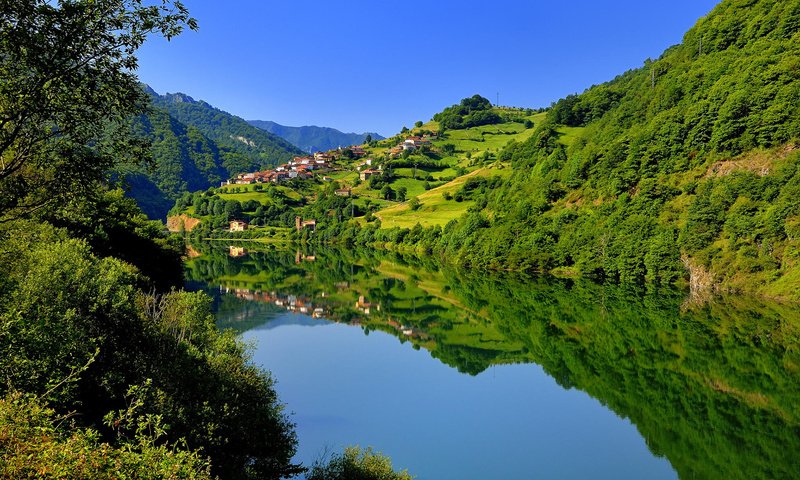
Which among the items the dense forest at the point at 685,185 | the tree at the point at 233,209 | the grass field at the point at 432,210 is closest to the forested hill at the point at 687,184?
the dense forest at the point at 685,185

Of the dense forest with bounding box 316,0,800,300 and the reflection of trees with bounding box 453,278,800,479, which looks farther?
the dense forest with bounding box 316,0,800,300

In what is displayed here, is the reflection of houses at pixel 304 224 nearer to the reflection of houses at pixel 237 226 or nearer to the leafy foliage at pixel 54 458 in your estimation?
the reflection of houses at pixel 237 226

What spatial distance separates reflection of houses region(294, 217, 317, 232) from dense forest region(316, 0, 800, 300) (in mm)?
56487

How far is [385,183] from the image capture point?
18800cm

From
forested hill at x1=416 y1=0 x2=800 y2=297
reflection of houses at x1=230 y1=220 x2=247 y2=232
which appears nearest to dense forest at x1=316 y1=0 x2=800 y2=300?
forested hill at x1=416 y1=0 x2=800 y2=297

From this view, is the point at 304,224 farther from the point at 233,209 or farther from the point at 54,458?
the point at 54,458

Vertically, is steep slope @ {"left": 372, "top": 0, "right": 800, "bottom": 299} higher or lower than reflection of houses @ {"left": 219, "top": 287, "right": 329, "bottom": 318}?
higher

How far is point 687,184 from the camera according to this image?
255 feet

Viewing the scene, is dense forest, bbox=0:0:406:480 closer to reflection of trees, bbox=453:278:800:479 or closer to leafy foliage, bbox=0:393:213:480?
leafy foliage, bbox=0:393:213:480

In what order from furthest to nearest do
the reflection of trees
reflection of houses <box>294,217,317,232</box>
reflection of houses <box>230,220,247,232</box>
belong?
reflection of houses <box>230,220,247,232</box> → reflection of houses <box>294,217,317,232</box> → the reflection of trees

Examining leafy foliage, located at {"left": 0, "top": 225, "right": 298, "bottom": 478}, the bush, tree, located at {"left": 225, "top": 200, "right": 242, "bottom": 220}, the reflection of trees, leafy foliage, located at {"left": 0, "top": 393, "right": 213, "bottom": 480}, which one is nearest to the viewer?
leafy foliage, located at {"left": 0, "top": 393, "right": 213, "bottom": 480}

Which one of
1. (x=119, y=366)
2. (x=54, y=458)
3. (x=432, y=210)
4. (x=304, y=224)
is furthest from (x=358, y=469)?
(x=304, y=224)

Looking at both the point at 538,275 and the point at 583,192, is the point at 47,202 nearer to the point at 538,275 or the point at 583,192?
the point at 538,275

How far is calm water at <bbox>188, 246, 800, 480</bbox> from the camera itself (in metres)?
23.2
